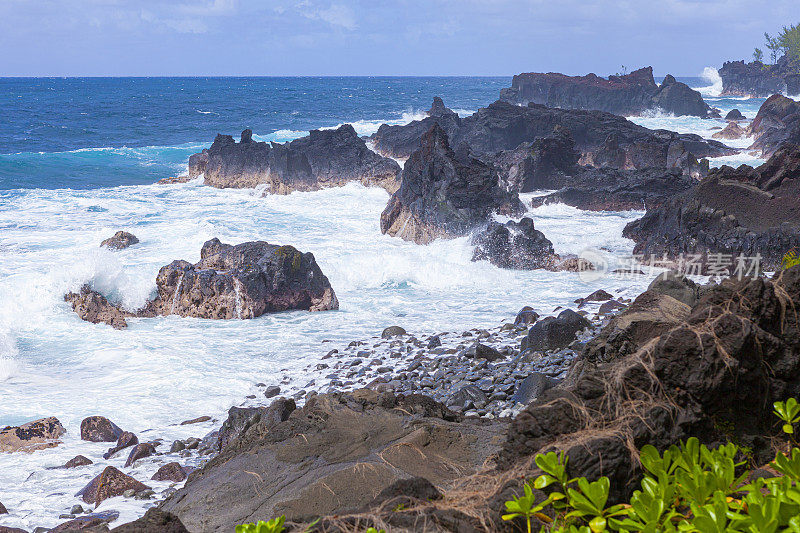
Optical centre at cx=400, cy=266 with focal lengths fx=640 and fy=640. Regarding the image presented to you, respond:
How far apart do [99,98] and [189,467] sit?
3651 inches

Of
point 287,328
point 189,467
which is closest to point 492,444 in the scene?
point 189,467

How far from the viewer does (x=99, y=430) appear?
8.60m

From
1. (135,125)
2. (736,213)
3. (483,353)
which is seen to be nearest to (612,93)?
(135,125)

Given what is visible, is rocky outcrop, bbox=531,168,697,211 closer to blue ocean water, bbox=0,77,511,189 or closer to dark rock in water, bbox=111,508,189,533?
dark rock in water, bbox=111,508,189,533

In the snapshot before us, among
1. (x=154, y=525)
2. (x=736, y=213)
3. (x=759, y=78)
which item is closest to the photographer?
(x=154, y=525)

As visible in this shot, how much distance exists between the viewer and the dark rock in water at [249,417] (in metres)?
6.67

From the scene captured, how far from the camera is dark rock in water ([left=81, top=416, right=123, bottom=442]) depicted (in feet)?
28.1

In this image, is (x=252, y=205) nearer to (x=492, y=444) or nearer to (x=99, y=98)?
(x=492, y=444)

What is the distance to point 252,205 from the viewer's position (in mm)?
26719

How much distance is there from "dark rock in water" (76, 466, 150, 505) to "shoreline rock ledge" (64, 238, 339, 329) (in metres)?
6.22

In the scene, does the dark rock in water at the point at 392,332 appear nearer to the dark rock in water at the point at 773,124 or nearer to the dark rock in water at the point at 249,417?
the dark rock in water at the point at 249,417

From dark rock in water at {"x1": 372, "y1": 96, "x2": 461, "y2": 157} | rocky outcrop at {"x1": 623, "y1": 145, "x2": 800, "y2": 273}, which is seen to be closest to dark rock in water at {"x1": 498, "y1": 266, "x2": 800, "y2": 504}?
rocky outcrop at {"x1": 623, "y1": 145, "x2": 800, "y2": 273}

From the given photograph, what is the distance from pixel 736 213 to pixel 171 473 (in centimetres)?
1416

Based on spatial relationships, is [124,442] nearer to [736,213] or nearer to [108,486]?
[108,486]
